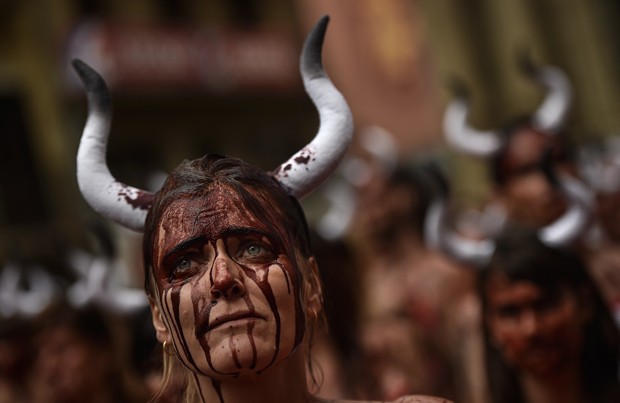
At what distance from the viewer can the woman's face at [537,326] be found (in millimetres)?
3363

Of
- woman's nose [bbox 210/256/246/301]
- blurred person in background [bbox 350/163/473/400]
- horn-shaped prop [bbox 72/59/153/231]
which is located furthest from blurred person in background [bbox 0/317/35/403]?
woman's nose [bbox 210/256/246/301]

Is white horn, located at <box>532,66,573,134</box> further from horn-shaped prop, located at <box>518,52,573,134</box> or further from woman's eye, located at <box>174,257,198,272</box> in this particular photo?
woman's eye, located at <box>174,257,198,272</box>

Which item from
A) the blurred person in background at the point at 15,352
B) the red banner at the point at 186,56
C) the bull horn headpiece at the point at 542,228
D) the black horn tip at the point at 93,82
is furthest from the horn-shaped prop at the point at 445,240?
the red banner at the point at 186,56

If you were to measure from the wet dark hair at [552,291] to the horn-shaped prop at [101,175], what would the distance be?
5.34 feet

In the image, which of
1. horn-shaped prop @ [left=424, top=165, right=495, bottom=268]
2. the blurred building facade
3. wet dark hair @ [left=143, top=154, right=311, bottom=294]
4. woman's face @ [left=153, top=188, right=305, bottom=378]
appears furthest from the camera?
the blurred building facade

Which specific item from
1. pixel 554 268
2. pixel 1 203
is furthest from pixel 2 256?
pixel 554 268

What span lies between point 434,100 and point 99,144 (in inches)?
813

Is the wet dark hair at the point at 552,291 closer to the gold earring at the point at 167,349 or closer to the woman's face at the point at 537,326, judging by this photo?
the woman's face at the point at 537,326

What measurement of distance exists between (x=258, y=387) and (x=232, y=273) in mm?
257

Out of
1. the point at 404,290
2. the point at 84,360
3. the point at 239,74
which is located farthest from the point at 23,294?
the point at 239,74

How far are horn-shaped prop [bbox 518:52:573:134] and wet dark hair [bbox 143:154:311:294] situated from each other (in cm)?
339

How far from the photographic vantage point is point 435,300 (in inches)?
247

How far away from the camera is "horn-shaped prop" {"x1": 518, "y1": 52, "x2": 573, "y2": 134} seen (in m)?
5.36

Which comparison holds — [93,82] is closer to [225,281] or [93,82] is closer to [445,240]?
[225,281]
